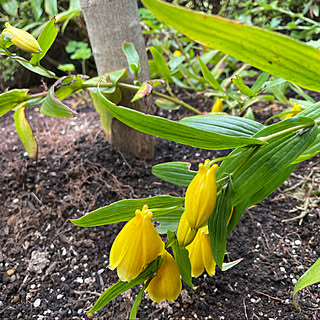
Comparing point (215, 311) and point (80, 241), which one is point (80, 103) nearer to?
point (80, 241)

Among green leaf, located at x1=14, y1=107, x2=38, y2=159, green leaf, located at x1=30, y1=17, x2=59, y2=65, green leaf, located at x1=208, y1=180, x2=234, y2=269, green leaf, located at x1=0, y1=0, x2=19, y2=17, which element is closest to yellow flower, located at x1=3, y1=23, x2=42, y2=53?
green leaf, located at x1=30, y1=17, x2=59, y2=65

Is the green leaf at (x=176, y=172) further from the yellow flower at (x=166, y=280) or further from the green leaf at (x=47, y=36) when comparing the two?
the green leaf at (x=47, y=36)

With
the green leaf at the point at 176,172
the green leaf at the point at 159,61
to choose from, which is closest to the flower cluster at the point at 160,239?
the green leaf at the point at 176,172

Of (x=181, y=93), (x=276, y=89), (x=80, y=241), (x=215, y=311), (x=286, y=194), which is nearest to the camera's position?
(x=215, y=311)

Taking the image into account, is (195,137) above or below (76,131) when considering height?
above

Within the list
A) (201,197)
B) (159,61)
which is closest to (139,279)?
(201,197)

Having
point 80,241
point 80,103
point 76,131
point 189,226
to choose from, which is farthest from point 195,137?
point 80,103

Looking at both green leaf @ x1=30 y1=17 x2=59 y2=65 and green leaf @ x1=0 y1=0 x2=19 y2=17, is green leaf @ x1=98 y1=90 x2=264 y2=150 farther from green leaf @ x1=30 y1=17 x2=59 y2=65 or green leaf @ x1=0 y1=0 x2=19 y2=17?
green leaf @ x1=0 y1=0 x2=19 y2=17
